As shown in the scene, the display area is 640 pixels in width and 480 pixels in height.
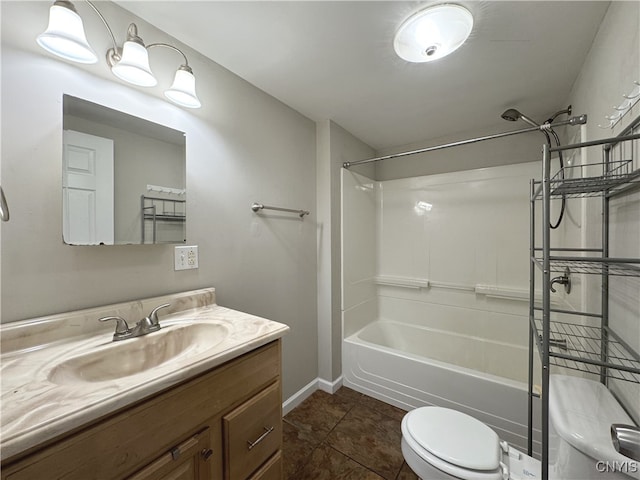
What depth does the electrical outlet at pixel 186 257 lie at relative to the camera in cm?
127

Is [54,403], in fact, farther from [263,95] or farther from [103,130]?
[263,95]

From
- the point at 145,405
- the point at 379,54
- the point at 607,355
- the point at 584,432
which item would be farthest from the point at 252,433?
the point at 379,54

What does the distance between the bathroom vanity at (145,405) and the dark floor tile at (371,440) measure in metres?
0.65

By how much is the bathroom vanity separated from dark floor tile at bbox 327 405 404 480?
650mm

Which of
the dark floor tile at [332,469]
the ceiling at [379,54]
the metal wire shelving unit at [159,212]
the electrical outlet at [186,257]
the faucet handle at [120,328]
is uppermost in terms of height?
the ceiling at [379,54]

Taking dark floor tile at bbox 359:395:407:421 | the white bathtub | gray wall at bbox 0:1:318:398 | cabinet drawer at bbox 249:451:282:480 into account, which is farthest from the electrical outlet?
dark floor tile at bbox 359:395:407:421

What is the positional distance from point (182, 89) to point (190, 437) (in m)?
1.36

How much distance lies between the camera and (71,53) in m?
0.89

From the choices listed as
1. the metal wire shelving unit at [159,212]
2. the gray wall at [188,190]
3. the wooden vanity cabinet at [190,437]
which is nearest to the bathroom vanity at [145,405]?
the wooden vanity cabinet at [190,437]

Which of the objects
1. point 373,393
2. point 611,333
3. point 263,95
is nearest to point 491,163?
point 611,333

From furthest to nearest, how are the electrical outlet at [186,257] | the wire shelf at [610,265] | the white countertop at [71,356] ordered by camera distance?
the electrical outlet at [186,257] → the wire shelf at [610,265] → the white countertop at [71,356]

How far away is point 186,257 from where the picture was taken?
1299mm

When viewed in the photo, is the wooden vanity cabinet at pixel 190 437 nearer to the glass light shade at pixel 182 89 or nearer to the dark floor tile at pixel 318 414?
the dark floor tile at pixel 318 414

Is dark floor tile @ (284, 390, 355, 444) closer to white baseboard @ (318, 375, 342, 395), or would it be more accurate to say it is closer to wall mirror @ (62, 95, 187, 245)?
white baseboard @ (318, 375, 342, 395)
